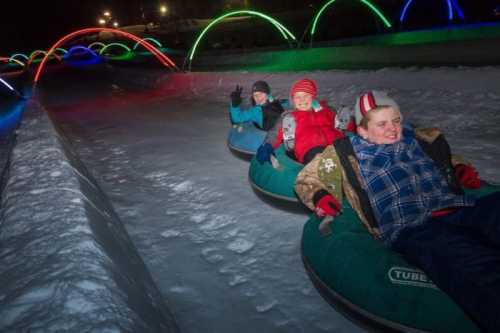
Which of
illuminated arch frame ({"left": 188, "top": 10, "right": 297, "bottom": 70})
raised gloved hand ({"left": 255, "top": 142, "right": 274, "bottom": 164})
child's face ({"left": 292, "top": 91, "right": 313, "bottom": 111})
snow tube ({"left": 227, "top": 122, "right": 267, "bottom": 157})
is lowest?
snow tube ({"left": 227, "top": 122, "right": 267, "bottom": 157})

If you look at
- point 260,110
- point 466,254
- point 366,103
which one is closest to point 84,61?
point 260,110

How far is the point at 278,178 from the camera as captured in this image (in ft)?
13.1

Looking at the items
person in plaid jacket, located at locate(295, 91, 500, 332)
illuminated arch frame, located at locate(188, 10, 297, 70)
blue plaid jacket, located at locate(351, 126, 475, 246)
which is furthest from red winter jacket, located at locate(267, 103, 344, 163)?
illuminated arch frame, located at locate(188, 10, 297, 70)

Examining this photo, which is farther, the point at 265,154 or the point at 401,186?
the point at 265,154

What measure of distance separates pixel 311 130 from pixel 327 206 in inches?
58.9

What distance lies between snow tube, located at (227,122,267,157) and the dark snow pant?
3.23m

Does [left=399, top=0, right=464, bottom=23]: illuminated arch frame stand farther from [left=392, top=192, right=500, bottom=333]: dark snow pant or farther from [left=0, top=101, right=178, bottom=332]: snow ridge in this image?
[left=0, top=101, right=178, bottom=332]: snow ridge

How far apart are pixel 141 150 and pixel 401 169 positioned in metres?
5.10

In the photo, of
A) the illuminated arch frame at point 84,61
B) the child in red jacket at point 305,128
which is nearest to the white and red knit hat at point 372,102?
the child in red jacket at point 305,128

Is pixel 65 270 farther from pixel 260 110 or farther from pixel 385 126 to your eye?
pixel 260 110

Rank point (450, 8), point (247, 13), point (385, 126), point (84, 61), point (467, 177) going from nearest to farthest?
point (385, 126)
point (467, 177)
point (247, 13)
point (450, 8)
point (84, 61)

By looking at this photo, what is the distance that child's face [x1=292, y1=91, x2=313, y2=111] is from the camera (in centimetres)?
412

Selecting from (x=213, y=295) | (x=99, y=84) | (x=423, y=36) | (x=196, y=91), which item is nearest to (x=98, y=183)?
(x=213, y=295)

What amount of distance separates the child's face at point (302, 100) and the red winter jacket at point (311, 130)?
2.2 inches
